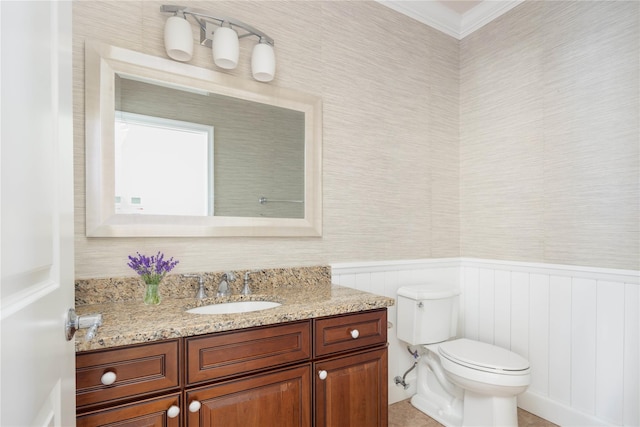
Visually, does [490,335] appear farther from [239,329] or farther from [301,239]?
[239,329]

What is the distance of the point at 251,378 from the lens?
1.23 m

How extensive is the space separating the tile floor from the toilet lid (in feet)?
1.43

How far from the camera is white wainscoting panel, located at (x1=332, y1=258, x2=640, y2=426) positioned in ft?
5.82

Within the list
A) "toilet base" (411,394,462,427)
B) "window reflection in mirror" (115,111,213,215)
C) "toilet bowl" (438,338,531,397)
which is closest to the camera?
"window reflection in mirror" (115,111,213,215)

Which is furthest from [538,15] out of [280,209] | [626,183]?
[280,209]

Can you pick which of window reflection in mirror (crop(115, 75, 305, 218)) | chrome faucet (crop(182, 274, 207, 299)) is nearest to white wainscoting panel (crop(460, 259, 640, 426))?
window reflection in mirror (crop(115, 75, 305, 218))

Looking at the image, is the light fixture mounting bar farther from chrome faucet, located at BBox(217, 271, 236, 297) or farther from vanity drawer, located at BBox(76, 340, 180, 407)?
vanity drawer, located at BBox(76, 340, 180, 407)

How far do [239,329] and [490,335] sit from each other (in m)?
1.90

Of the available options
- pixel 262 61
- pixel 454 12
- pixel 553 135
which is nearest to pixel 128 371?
pixel 262 61

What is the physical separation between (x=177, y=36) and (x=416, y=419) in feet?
7.84

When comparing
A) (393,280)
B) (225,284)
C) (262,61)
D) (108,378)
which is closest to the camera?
(108,378)

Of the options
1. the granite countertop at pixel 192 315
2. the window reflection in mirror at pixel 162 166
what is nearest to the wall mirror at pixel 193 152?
the window reflection in mirror at pixel 162 166

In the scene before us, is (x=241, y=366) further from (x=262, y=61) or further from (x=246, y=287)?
(x=262, y=61)

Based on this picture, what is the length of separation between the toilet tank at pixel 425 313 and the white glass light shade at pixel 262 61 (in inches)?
58.0
